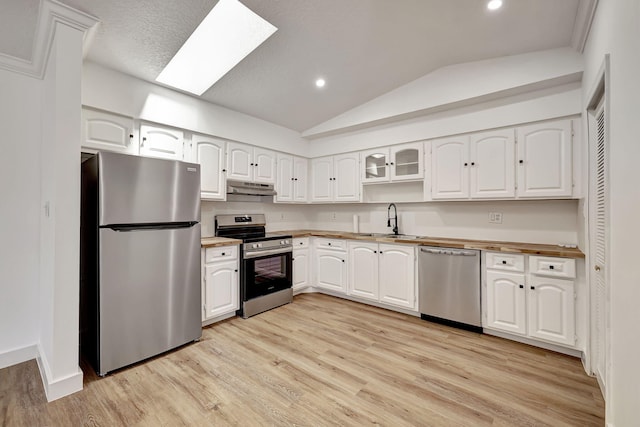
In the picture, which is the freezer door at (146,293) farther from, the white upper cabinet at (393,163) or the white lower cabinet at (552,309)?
the white lower cabinet at (552,309)

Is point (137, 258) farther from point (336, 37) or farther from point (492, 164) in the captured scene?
point (492, 164)

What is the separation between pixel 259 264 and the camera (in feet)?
11.1

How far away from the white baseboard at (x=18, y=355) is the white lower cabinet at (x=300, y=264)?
8.46 feet

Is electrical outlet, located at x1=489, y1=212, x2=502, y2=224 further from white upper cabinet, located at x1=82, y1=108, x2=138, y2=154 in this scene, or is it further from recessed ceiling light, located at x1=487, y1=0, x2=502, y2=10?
white upper cabinet, located at x1=82, y1=108, x2=138, y2=154

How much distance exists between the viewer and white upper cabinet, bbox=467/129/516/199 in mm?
2859

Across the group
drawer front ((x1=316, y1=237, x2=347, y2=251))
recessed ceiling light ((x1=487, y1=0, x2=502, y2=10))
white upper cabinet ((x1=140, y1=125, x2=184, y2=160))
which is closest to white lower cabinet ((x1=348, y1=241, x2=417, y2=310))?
drawer front ((x1=316, y1=237, x2=347, y2=251))

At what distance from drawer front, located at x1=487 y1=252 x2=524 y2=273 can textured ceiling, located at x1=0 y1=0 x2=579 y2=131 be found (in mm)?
1889

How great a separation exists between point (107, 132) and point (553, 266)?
413 cm

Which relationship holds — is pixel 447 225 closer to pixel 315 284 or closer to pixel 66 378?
pixel 315 284

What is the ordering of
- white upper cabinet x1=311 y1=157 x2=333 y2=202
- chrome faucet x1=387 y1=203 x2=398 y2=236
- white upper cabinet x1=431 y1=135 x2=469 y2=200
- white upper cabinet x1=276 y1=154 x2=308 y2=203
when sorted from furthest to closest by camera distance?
white upper cabinet x1=311 y1=157 x2=333 y2=202 → white upper cabinet x1=276 y1=154 x2=308 y2=203 → chrome faucet x1=387 y1=203 x2=398 y2=236 → white upper cabinet x1=431 y1=135 x2=469 y2=200

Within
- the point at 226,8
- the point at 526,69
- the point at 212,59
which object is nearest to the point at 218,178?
the point at 212,59

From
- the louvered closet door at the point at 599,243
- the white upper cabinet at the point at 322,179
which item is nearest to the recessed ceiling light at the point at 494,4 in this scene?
the louvered closet door at the point at 599,243

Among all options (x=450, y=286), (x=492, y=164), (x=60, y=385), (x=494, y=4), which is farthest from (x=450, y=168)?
(x=60, y=385)

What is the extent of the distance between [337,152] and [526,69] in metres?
2.39
